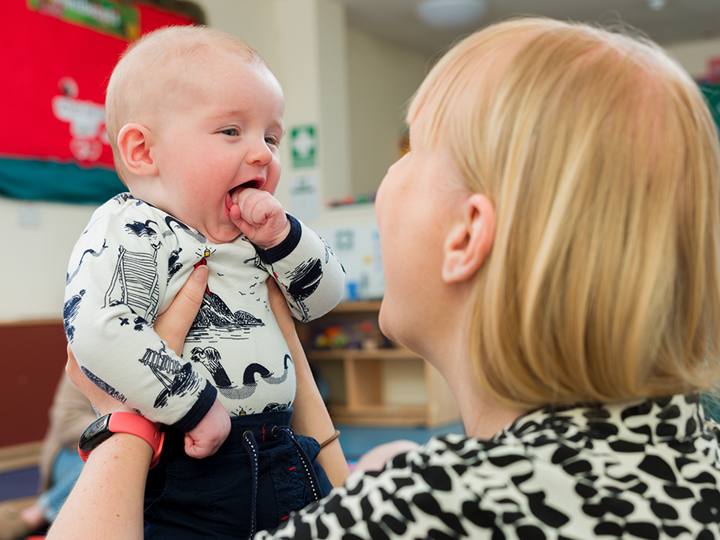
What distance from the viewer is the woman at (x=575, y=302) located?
57 cm

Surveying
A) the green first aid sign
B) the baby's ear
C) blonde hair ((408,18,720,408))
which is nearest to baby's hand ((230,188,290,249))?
the baby's ear

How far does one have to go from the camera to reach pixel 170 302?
0.91m

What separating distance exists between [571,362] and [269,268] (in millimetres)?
507

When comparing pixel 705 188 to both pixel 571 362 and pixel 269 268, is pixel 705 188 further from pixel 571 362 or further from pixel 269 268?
pixel 269 268

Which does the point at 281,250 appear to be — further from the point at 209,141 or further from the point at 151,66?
the point at 151,66

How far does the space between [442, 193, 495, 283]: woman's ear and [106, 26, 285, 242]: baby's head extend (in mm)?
389

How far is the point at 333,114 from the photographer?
619cm

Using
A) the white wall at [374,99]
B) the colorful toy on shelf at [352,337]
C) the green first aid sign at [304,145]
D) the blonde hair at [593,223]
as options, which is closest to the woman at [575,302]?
the blonde hair at [593,223]

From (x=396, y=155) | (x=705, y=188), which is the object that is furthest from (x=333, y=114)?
(x=705, y=188)

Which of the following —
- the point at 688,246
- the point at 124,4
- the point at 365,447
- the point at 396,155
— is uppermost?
the point at 124,4

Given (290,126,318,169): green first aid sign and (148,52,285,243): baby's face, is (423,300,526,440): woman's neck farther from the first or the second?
(290,126,318,169): green first aid sign

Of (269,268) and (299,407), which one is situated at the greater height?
(269,268)

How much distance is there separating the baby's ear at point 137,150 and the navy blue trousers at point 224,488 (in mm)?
364

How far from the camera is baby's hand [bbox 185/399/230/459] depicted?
83 centimetres
